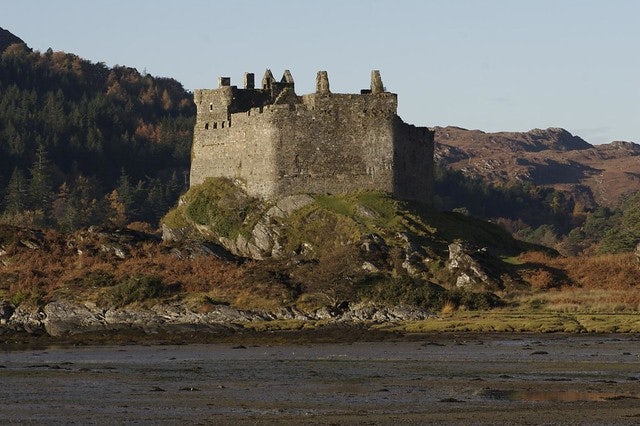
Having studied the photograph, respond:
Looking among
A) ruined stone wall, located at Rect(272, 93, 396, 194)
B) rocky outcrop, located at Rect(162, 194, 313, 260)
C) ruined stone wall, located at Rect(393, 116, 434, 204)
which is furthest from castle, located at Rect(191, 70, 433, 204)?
rocky outcrop, located at Rect(162, 194, 313, 260)

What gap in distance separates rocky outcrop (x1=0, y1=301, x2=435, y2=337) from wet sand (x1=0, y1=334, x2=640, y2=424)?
576 centimetres

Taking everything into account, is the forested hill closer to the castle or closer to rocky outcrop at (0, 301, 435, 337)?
the castle

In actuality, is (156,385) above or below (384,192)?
below

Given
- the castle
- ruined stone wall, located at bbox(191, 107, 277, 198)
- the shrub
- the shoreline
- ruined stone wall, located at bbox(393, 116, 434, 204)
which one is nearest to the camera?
the shoreline

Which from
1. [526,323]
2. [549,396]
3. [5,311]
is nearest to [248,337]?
[526,323]

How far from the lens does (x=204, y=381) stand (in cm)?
4694

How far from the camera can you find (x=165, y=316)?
7044 centimetres

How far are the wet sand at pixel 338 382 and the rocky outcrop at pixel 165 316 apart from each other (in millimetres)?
5757

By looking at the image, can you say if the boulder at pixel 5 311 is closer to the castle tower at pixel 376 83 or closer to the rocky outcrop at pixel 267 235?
the rocky outcrop at pixel 267 235

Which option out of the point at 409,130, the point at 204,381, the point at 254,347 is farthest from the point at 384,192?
the point at 204,381

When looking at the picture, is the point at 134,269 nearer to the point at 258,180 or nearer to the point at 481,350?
the point at 258,180

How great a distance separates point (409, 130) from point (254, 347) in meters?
25.2

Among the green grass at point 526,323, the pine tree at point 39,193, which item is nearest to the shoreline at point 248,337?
the green grass at point 526,323

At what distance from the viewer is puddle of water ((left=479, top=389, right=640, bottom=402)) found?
4062 cm
